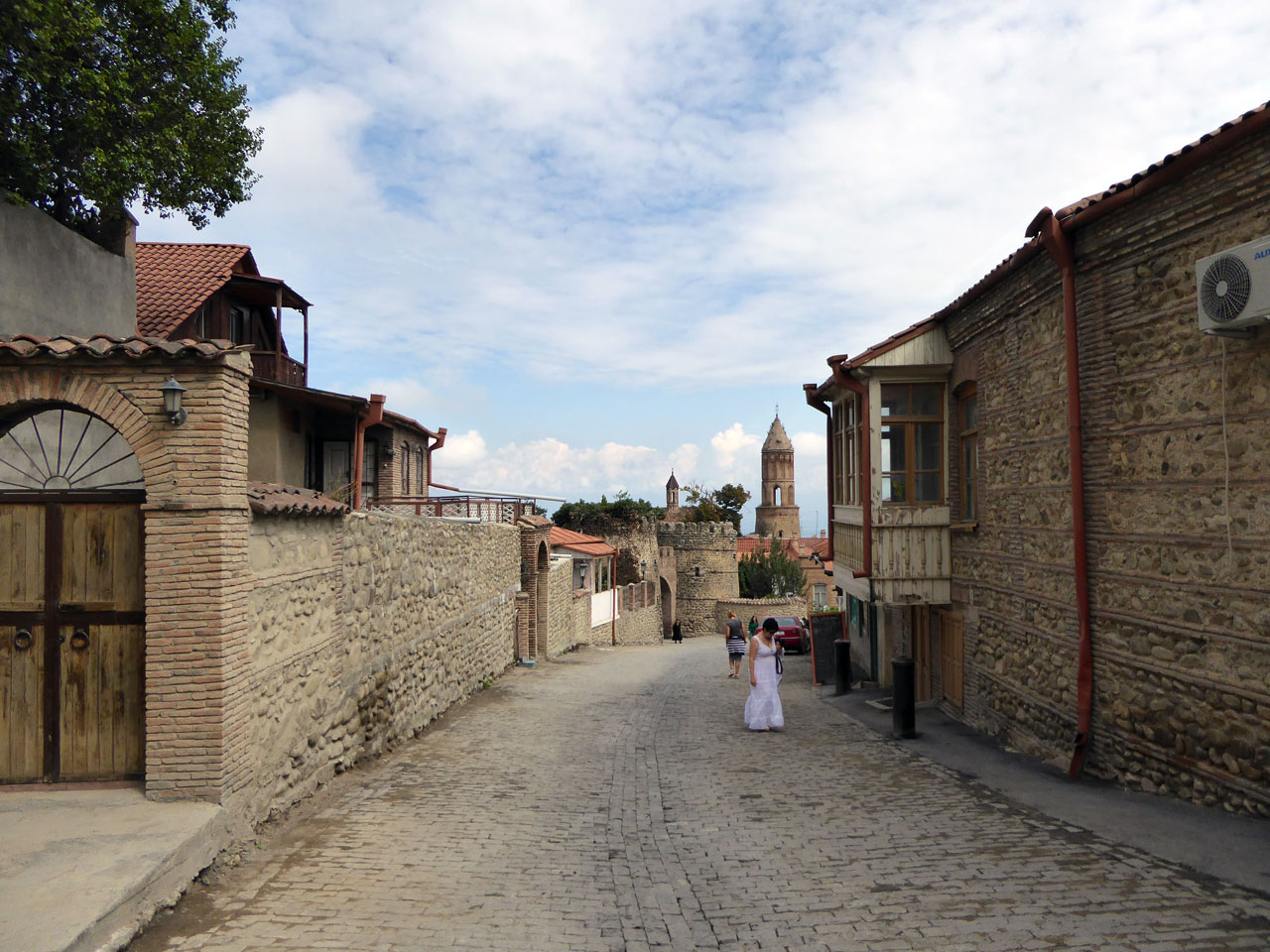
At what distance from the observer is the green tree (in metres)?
11.7

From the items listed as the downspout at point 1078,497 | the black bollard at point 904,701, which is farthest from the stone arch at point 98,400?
the black bollard at point 904,701

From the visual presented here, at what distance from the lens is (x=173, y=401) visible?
18.9 feet

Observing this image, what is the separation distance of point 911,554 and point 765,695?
277 centimetres

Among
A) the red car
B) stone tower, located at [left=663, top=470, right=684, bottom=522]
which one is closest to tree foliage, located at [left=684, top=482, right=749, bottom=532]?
stone tower, located at [left=663, top=470, right=684, bottom=522]

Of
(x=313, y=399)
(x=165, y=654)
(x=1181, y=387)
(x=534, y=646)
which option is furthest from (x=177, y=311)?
(x=1181, y=387)

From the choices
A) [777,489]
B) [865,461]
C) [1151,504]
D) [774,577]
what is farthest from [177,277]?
[777,489]

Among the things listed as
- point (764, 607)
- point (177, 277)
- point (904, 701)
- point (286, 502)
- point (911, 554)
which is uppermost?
point (177, 277)

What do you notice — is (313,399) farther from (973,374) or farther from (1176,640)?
(1176,640)

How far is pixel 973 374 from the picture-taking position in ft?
35.3

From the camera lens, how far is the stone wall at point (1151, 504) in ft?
20.6

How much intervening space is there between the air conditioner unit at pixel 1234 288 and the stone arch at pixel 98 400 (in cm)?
747

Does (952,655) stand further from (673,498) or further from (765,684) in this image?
(673,498)

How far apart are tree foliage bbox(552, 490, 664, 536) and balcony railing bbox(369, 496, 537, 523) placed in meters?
18.9

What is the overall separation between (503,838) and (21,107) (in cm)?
1268
